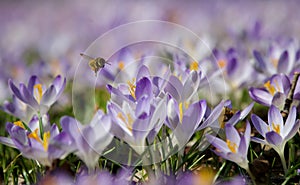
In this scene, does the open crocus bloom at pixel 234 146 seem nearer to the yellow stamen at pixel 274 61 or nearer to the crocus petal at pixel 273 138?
the crocus petal at pixel 273 138

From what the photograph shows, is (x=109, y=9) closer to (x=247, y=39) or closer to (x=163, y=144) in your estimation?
(x=247, y=39)

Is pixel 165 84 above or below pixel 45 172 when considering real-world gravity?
above

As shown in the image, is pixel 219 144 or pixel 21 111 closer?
pixel 219 144

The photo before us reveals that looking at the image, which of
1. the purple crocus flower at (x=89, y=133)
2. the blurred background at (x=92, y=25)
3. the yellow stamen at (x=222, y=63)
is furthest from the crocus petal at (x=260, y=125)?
the blurred background at (x=92, y=25)

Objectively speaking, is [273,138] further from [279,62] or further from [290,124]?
[279,62]

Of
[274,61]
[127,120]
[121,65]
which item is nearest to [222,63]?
[274,61]

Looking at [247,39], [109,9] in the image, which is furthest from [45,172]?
[109,9]
